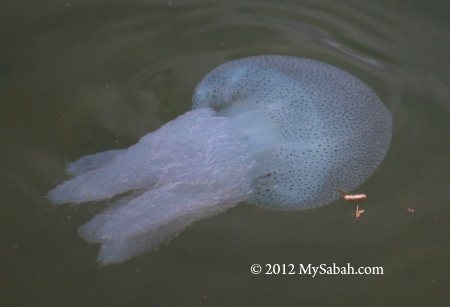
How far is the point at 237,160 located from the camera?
2.44m

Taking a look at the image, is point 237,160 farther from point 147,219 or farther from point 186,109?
point 186,109

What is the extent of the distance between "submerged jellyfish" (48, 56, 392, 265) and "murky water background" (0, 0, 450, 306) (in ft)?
0.31

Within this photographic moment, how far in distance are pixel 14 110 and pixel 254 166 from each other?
1.38 metres

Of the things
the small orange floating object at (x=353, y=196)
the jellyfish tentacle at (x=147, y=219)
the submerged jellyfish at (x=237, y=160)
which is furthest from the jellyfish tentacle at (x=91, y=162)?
the small orange floating object at (x=353, y=196)

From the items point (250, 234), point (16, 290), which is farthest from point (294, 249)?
point (16, 290)

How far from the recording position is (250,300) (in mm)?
2350

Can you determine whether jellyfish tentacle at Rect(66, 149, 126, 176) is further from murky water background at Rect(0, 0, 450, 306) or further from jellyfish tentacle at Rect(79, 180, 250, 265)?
jellyfish tentacle at Rect(79, 180, 250, 265)

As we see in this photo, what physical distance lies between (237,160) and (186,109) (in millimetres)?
640

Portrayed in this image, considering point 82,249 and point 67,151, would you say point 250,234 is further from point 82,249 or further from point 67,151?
point 67,151

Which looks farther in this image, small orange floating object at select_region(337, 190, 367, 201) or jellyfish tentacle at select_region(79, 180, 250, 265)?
small orange floating object at select_region(337, 190, 367, 201)

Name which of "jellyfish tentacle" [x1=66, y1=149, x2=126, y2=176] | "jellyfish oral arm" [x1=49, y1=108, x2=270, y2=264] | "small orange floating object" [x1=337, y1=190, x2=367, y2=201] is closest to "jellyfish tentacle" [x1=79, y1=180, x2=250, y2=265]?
"jellyfish oral arm" [x1=49, y1=108, x2=270, y2=264]

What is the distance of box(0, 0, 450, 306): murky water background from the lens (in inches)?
93.7

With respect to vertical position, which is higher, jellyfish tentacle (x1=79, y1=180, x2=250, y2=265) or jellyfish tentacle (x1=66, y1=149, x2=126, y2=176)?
jellyfish tentacle (x1=66, y1=149, x2=126, y2=176)

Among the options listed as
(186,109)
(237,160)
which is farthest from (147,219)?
(186,109)
